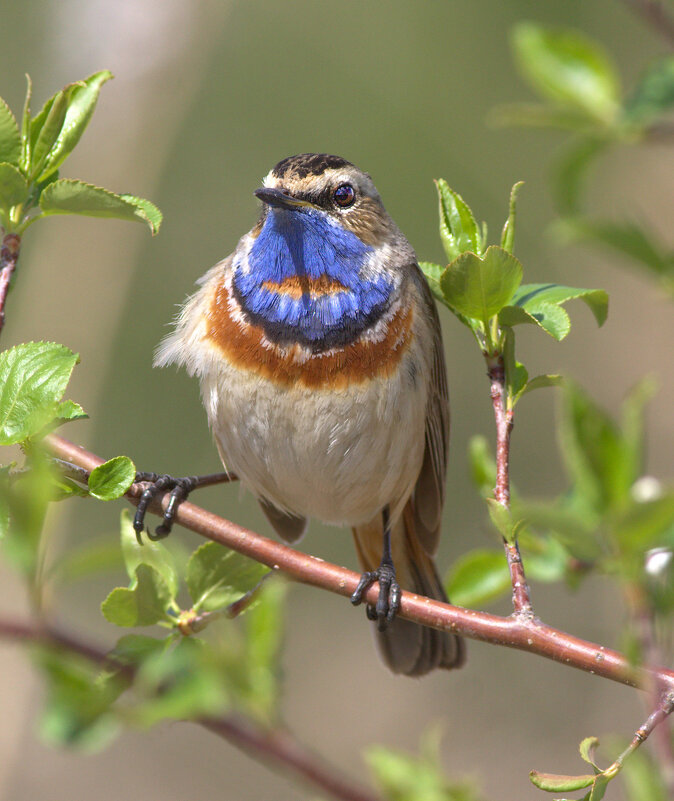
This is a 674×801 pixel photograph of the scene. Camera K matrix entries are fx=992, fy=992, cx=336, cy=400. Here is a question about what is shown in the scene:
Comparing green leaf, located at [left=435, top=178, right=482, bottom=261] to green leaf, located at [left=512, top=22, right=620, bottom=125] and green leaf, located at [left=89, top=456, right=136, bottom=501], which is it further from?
green leaf, located at [left=89, top=456, right=136, bottom=501]

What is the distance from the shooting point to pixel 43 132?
2590 millimetres

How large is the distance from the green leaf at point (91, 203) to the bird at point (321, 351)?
3.96ft

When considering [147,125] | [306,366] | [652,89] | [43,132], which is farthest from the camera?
[147,125]

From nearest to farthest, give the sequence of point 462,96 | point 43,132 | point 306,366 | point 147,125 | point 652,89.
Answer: point 652,89 < point 43,132 < point 306,366 < point 147,125 < point 462,96

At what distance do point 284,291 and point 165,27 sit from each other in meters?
2.99

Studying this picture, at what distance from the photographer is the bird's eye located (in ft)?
13.6

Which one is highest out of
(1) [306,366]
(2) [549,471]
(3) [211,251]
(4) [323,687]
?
(1) [306,366]

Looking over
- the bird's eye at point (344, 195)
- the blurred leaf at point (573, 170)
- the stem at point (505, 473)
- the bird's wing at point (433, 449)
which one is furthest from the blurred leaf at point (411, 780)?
the bird's eye at point (344, 195)

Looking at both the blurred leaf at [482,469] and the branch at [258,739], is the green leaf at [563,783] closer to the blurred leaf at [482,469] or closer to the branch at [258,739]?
the branch at [258,739]

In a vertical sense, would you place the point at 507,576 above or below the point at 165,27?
below

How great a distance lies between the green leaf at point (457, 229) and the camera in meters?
2.96

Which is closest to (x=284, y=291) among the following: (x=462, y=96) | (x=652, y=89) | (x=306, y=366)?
(x=306, y=366)

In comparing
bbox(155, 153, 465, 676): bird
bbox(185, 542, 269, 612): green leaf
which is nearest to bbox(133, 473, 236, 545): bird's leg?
bbox(155, 153, 465, 676): bird

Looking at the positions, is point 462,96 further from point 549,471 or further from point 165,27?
point 165,27
